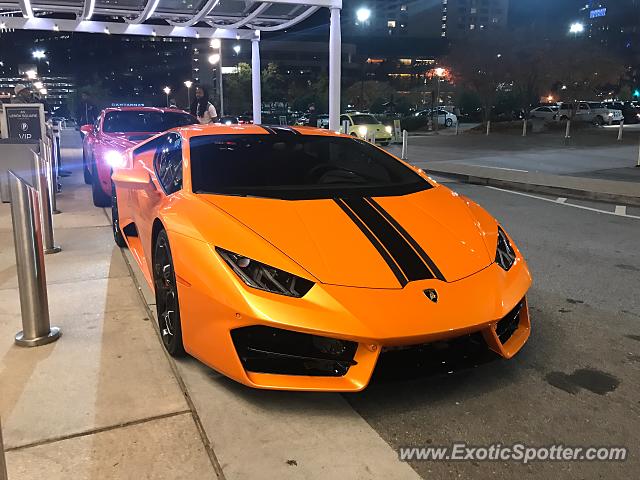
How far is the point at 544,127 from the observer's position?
3148 cm

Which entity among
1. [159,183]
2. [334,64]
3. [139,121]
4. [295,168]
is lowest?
[159,183]

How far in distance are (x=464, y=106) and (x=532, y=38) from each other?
8.35 m

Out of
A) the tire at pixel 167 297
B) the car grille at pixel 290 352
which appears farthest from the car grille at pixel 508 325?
the tire at pixel 167 297

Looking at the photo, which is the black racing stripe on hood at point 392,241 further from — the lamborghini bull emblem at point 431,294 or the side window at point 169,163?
the side window at point 169,163

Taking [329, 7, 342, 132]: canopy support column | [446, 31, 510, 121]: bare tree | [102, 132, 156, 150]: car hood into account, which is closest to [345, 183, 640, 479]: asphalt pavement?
[102, 132, 156, 150]: car hood

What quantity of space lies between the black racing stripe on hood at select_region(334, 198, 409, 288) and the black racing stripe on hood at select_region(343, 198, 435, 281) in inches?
0.8

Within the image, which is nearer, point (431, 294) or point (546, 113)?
point (431, 294)

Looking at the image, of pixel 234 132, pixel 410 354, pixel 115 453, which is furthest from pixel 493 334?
pixel 234 132

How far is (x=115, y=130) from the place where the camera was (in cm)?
861

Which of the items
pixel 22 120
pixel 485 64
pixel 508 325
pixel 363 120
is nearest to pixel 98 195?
pixel 22 120

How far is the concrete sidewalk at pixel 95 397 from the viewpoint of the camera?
2.35 meters

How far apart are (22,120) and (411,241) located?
1059cm

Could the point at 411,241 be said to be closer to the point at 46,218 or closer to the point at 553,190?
the point at 46,218

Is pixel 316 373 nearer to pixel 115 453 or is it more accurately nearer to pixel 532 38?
pixel 115 453
